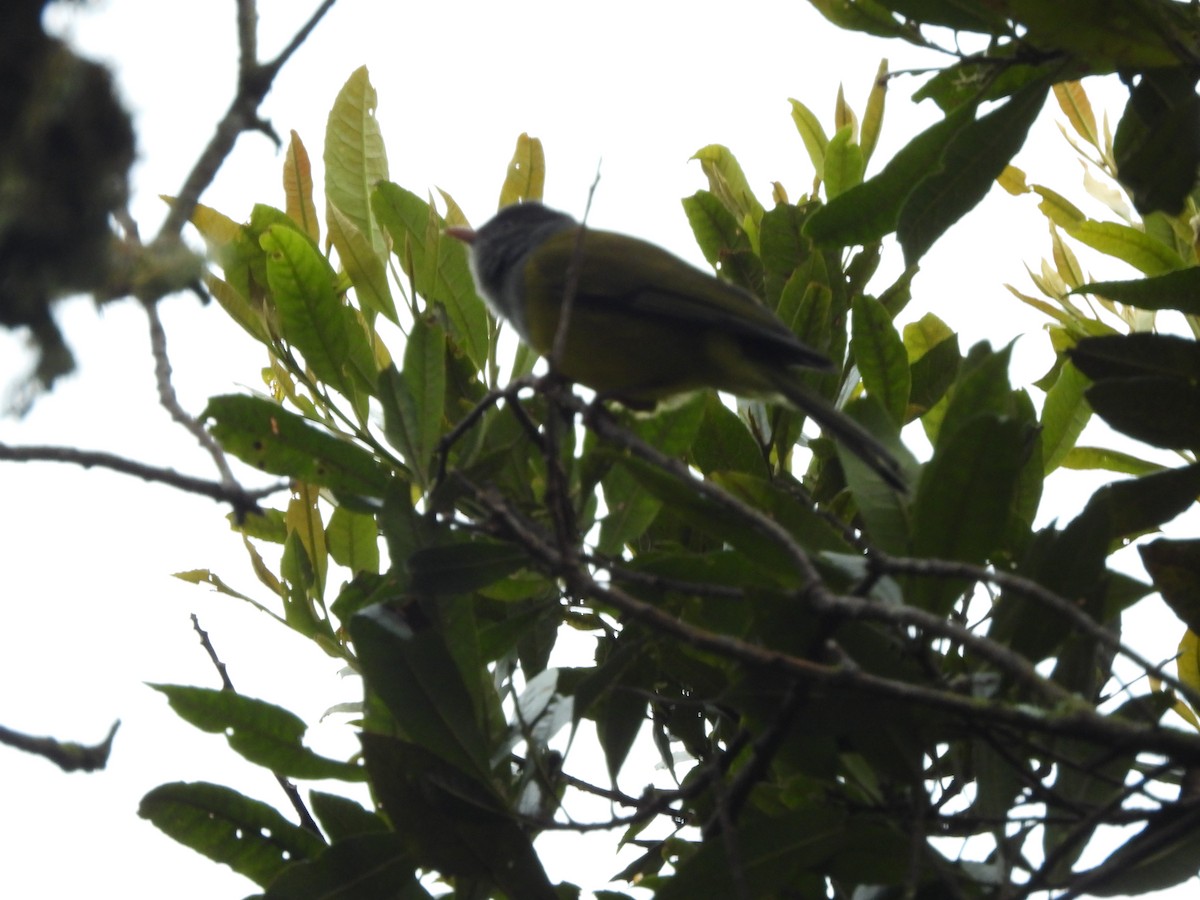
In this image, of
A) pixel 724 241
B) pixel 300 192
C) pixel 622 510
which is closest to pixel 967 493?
pixel 622 510

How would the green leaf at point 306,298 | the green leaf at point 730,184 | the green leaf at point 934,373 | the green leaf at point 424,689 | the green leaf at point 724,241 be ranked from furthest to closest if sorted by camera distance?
1. the green leaf at point 730,184
2. the green leaf at point 724,241
3. the green leaf at point 934,373
4. the green leaf at point 306,298
5. the green leaf at point 424,689

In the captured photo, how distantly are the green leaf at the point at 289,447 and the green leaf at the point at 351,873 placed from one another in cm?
78

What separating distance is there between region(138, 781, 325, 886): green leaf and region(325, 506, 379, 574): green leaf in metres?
0.74

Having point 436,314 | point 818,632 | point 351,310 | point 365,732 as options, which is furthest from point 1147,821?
point 351,310

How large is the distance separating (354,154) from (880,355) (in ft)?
6.54

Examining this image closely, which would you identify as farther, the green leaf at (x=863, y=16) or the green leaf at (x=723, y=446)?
the green leaf at (x=723, y=446)

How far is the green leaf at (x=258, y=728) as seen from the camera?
2.82m

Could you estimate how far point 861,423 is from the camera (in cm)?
290

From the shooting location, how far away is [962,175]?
3066 mm

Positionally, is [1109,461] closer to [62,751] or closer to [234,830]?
[234,830]

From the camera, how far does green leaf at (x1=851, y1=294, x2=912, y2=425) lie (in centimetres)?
319

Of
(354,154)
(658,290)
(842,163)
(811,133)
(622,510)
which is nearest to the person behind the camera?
(622,510)

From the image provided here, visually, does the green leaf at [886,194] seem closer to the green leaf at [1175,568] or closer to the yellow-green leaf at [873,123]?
the green leaf at [1175,568]

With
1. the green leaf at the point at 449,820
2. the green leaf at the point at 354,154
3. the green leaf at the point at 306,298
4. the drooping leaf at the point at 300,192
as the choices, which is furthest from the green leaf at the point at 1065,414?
the drooping leaf at the point at 300,192
